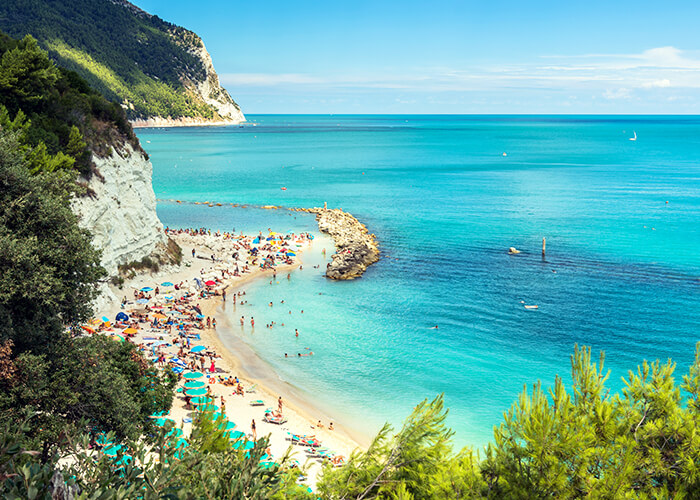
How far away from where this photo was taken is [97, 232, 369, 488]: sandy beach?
28.2 metres

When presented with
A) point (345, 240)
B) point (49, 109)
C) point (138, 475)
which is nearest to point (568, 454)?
point (138, 475)

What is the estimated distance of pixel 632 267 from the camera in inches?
2162

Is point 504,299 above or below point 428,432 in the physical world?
below

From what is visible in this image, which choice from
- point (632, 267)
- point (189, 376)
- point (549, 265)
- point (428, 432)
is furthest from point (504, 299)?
point (428, 432)

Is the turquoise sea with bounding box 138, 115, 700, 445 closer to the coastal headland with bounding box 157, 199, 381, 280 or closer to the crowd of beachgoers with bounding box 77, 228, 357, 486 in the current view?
the coastal headland with bounding box 157, 199, 381, 280

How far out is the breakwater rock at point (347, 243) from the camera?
54188 mm

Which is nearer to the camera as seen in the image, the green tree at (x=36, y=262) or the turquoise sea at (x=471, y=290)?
the green tree at (x=36, y=262)

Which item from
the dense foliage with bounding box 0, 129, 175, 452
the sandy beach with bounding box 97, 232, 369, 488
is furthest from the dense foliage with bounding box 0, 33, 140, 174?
the dense foliage with bounding box 0, 129, 175, 452

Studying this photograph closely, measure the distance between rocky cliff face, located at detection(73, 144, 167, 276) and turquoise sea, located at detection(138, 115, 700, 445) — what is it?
403 inches

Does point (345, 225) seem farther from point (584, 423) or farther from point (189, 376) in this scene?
point (584, 423)

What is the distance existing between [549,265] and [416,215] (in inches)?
1189

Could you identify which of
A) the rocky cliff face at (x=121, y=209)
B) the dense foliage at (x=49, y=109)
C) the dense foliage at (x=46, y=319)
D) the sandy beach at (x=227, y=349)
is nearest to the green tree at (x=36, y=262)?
the dense foliage at (x=46, y=319)

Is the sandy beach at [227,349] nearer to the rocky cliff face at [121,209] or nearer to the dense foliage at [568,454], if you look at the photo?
the dense foliage at [568,454]

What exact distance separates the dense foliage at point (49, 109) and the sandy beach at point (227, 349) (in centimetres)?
1112
